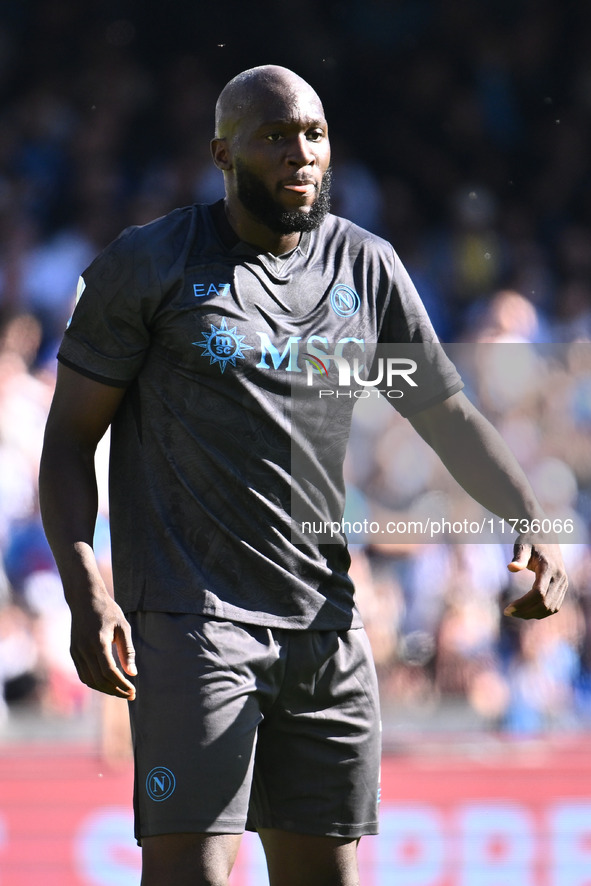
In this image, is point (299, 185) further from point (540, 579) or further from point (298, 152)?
point (540, 579)

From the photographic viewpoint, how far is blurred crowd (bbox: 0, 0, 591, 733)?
15.8 feet

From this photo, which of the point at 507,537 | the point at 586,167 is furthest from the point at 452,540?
the point at 586,167

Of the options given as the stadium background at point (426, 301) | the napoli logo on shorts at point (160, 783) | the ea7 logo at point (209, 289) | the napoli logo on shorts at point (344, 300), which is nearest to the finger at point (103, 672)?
the napoli logo on shorts at point (160, 783)

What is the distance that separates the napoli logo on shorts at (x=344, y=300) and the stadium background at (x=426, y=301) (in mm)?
2403

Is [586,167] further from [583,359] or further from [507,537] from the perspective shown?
[507,537]

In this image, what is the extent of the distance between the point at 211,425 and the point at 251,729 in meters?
0.53

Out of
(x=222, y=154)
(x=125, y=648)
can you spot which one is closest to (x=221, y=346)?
(x=222, y=154)

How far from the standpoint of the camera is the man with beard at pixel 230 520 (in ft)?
6.73

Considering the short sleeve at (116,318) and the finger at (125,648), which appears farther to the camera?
the short sleeve at (116,318)

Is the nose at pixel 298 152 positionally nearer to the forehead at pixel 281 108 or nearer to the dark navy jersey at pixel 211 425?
the forehead at pixel 281 108

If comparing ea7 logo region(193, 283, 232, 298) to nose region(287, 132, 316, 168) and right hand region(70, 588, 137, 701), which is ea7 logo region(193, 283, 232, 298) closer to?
nose region(287, 132, 316, 168)

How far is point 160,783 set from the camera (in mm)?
2029

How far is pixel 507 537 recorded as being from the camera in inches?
205

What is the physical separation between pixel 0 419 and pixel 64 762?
4.97 feet
